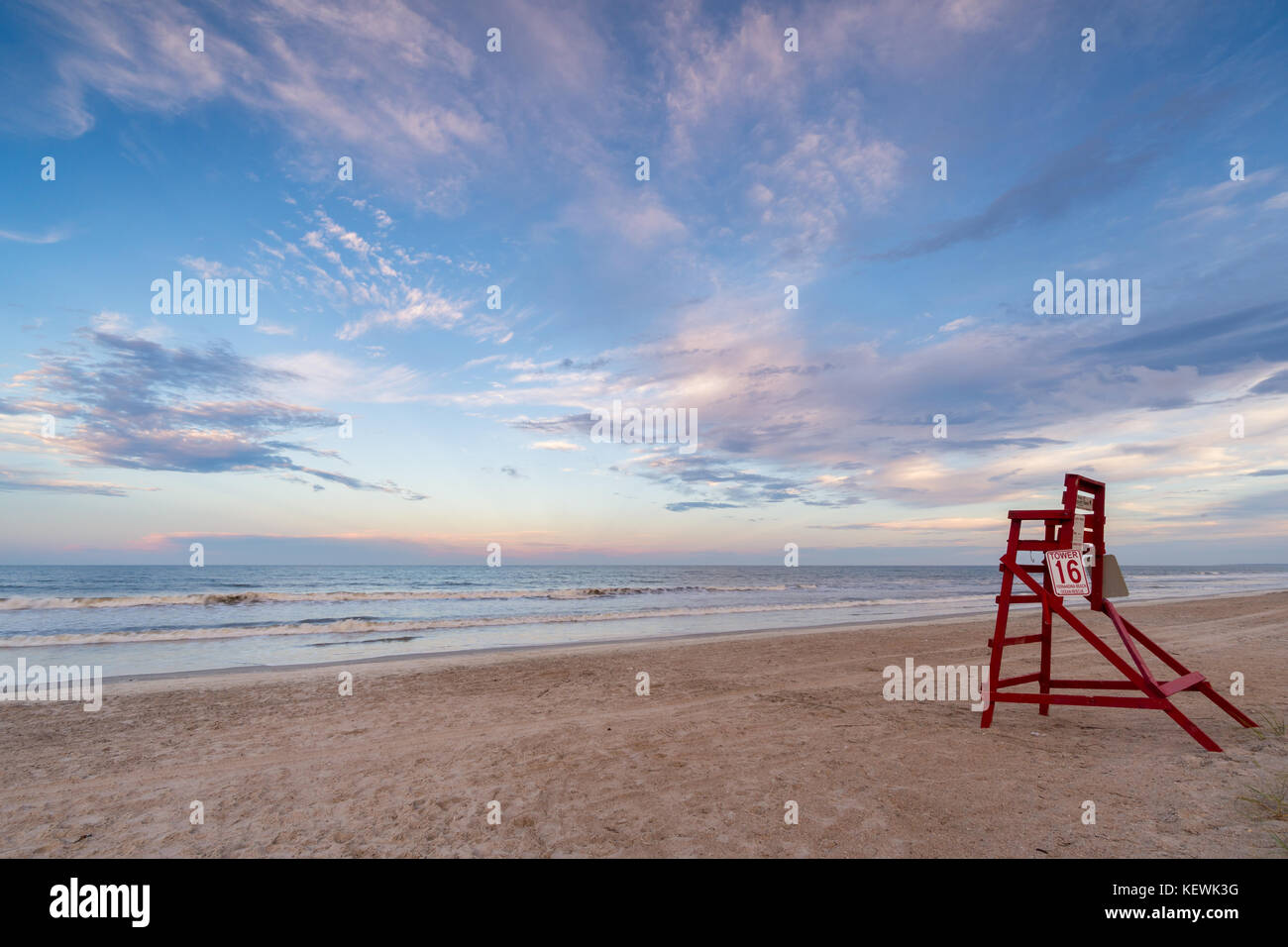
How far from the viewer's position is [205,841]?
4922mm

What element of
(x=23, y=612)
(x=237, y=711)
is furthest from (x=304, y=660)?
(x=23, y=612)

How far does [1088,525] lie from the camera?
7.23m

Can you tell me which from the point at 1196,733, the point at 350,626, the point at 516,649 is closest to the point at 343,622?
the point at 350,626

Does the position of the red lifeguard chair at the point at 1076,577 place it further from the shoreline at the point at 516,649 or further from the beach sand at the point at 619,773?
the shoreline at the point at 516,649

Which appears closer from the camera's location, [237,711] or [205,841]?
[205,841]

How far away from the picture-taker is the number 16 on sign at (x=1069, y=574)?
22.7ft

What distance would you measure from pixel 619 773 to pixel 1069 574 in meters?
5.46

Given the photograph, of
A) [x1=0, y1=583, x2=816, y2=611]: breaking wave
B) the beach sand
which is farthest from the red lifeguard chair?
[x1=0, y1=583, x2=816, y2=611]: breaking wave

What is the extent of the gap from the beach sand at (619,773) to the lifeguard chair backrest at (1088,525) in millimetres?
1884

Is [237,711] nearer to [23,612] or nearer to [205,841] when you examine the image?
[205,841]

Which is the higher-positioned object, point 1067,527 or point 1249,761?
point 1067,527

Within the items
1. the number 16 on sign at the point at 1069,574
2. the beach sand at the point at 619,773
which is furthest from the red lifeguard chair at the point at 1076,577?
the beach sand at the point at 619,773

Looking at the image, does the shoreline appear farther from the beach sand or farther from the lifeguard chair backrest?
the lifeguard chair backrest
